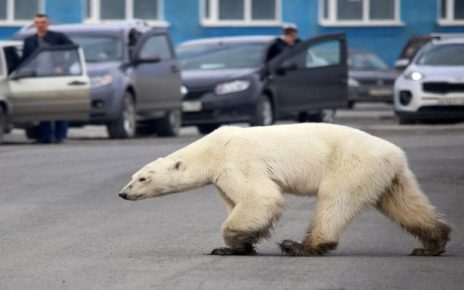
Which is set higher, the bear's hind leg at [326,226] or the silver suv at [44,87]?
the bear's hind leg at [326,226]

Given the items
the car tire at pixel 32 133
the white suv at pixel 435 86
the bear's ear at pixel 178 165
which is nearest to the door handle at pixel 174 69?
the car tire at pixel 32 133

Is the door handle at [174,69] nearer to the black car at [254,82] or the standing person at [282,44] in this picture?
the black car at [254,82]

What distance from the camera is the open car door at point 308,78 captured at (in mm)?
27531

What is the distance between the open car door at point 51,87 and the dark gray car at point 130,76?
2.72ft

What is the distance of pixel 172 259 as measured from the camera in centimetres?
1048

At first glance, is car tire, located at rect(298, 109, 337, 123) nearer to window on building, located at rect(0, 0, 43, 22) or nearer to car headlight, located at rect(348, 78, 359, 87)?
car headlight, located at rect(348, 78, 359, 87)

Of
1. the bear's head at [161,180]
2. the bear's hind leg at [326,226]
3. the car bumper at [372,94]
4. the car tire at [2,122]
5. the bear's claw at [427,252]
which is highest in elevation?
the bear's head at [161,180]

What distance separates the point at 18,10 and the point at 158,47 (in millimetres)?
17772

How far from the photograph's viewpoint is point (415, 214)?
35.4 ft

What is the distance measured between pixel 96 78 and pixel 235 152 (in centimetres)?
1453

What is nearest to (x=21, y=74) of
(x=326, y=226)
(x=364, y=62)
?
(x=326, y=226)

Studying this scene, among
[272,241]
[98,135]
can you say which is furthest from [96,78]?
[272,241]

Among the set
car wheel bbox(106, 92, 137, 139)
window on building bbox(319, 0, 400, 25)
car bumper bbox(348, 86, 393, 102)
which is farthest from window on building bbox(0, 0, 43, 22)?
car wheel bbox(106, 92, 137, 139)

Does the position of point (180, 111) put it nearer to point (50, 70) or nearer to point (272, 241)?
point (50, 70)
